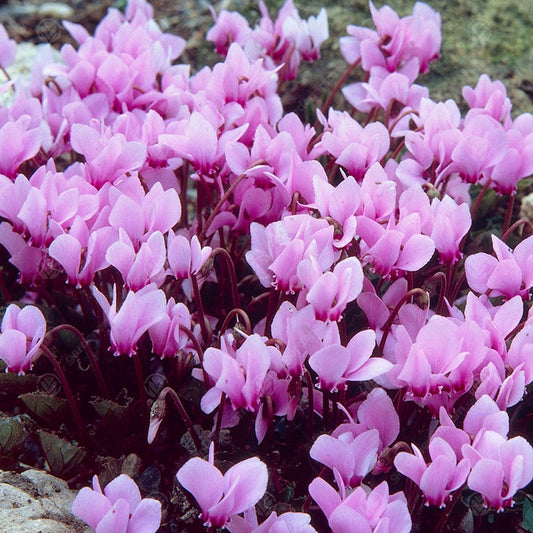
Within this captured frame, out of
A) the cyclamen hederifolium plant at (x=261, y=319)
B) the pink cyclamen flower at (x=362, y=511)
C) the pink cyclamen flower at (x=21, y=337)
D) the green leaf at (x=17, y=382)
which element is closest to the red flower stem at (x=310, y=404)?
the cyclamen hederifolium plant at (x=261, y=319)

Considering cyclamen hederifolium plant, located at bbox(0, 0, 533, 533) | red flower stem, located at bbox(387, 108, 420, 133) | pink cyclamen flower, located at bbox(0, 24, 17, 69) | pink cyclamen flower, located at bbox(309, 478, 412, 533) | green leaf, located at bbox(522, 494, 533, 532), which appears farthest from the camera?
pink cyclamen flower, located at bbox(0, 24, 17, 69)

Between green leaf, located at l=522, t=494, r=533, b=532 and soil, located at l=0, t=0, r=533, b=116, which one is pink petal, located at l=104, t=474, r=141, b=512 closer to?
green leaf, located at l=522, t=494, r=533, b=532

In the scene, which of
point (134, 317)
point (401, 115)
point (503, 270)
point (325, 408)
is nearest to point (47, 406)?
point (134, 317)

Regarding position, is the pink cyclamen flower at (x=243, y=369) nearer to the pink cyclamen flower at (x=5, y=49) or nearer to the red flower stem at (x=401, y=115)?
the red flower stem at (x=401, y=115)

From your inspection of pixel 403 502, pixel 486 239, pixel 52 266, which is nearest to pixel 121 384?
pixel 52 266

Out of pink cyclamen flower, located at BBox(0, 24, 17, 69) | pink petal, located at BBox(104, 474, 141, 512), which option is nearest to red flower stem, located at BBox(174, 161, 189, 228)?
pink cyclamen flower, located at BBox(0, 24, 17, 69)

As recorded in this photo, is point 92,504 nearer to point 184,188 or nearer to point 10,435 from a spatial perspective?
point 10,435

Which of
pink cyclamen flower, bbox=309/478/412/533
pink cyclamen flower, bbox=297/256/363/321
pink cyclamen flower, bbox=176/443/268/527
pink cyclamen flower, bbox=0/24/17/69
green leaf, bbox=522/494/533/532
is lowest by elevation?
green leaf, bbox=522/494/533/532

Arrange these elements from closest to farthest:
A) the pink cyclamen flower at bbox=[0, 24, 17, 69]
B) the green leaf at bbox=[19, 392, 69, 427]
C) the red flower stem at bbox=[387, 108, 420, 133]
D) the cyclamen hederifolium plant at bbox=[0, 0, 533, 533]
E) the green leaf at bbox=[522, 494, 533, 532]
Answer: the cyclamen hederifolium plant at bbox=[0, 0, 533, 533], the green leaf at bbox=[522, 494, 533, 532], the green leaf at bbox=[19, 392, 69, 427], the red flower stem at bbox=[387, 108, 420, 133], the pink cyclamen flower at bbox=[0, 24, 17, 69]
